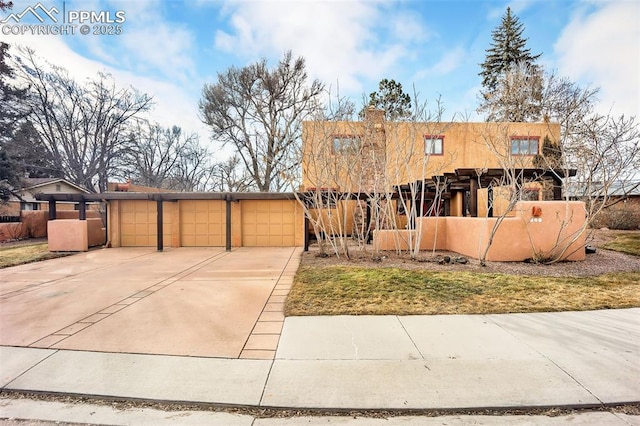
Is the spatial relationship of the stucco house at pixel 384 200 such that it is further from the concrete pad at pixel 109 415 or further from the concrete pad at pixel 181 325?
the concrete pad at pixel 109 415

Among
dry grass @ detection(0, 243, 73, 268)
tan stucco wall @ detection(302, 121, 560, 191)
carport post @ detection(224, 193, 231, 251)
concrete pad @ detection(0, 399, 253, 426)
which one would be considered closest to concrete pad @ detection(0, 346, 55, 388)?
concrete pad @ detection(0, 399, 253, 426)

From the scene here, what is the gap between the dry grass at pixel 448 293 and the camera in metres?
4.87

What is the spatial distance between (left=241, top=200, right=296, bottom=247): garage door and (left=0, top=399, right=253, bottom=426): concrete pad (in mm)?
11108

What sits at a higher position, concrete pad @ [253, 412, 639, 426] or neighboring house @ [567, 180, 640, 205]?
neighboring house @ [567, 180, 640, 205]

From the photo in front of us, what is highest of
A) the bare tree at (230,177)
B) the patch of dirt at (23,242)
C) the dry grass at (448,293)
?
the bare tree at (230,177)

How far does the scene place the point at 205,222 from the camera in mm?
13852

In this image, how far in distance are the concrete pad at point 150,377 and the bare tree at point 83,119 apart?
84.3 feet

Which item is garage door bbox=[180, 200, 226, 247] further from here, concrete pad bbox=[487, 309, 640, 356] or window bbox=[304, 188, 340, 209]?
concrete pad bbox=[487, 309, 640, 356]

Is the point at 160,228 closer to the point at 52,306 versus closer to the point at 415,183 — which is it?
the point at 52,306

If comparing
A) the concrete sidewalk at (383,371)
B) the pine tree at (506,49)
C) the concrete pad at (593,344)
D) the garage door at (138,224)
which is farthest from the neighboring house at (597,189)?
the pine tree at (506,49)

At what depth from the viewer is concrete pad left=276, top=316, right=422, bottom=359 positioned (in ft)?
11.1

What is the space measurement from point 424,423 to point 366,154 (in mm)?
8814

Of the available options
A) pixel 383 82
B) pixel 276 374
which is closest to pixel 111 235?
pixel 276 374

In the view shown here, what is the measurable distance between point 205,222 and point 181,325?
10214mm
